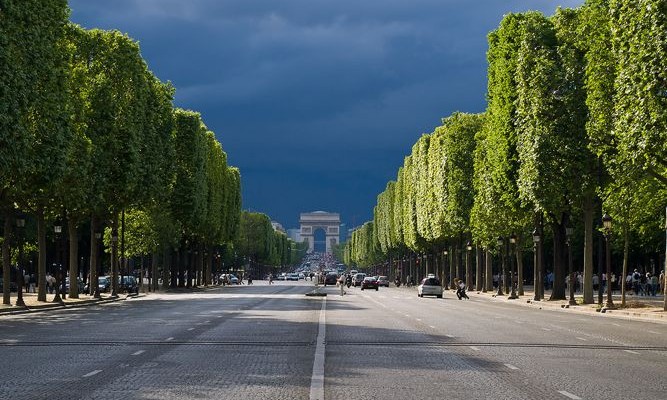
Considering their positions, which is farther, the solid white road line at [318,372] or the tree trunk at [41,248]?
the tree trunk at [41,248]

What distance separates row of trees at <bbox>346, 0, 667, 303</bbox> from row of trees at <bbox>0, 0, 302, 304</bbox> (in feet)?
70.9

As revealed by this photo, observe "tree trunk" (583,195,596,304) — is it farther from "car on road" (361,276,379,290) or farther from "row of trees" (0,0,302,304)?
"car on road" (361,276,379,290)

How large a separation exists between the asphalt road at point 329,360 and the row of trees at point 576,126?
333 inches

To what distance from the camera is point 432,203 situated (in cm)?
11500

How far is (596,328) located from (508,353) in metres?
13.0

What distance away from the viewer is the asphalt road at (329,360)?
55.1 feet

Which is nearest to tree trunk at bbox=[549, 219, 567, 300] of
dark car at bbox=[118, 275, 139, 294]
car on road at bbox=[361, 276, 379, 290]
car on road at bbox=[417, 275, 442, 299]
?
car on road at bbox=[417, 275, 442, 299]

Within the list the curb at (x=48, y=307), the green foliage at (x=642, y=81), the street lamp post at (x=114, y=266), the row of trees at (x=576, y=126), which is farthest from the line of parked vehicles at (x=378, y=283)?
the green foliage at (x=642, y=81)

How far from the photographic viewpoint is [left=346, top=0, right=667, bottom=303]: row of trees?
40.0 m

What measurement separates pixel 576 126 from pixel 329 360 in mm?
38361

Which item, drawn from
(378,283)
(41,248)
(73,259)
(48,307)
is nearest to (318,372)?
(48,307)

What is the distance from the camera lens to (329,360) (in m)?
22.3

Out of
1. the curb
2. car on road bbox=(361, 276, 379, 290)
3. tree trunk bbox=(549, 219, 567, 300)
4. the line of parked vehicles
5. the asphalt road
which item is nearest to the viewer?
the asphalt road

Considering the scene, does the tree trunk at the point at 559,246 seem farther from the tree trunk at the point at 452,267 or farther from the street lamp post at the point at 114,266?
the tree trunk at the point at 452,267
